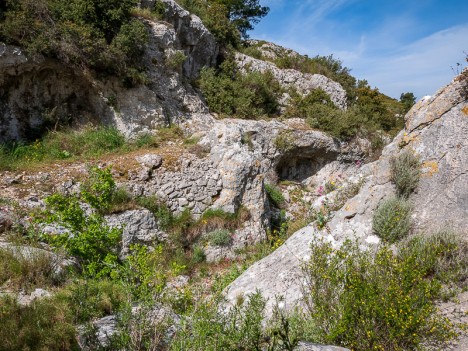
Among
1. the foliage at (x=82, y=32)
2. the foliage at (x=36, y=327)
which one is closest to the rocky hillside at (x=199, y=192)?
the foliage at (x=36, y=327)

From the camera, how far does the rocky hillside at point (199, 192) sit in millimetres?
A: 3773

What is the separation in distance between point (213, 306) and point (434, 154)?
4.87m

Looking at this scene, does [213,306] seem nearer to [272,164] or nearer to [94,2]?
[272,164]

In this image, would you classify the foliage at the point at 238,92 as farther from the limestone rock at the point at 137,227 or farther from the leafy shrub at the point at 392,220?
the leafy shrub at the point at 392,220

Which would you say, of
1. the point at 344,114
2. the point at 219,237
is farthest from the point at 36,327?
the point at 344,114

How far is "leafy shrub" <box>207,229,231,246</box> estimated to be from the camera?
920 cm

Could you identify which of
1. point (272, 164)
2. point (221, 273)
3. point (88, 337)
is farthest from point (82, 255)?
point (272, 164)

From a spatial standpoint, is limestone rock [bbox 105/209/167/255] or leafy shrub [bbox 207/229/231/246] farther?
leafy shrub [bbox 207/229/231/246]

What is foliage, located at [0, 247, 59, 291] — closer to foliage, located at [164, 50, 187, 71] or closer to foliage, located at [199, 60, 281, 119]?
foliage, located at [164, 50, 187, 71]

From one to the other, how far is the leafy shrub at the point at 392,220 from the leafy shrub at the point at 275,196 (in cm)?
731

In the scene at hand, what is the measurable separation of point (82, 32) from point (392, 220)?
11.4m

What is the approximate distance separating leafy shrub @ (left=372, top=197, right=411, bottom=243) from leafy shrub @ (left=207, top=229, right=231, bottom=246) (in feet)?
15.0

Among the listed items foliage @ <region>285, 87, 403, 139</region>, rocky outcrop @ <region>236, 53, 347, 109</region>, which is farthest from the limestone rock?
rocky outcrop @ <region>236, 53, 347, 109</region>

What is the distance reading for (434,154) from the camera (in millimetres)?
6031
